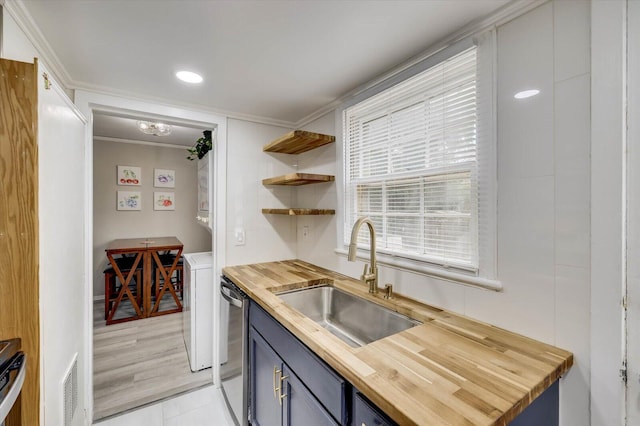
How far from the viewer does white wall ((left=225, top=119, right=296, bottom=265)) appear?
230cm

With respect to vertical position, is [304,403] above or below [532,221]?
below

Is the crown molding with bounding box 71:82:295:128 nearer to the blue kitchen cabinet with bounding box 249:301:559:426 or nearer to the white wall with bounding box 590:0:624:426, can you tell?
the blue kitchen cabinet with bounding box 249:301:559:426

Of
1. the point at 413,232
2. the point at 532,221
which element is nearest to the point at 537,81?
the point at 532,221

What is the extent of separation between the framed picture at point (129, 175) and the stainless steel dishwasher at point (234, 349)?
306cm

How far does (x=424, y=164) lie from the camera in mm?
1424

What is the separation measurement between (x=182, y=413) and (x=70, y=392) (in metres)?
0.89

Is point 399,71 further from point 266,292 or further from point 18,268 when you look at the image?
point 18,268

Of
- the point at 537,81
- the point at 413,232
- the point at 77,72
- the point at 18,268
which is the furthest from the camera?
the point at 77,72

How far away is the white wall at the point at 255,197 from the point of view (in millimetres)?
2303

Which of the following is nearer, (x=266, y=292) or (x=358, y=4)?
(x=358, y=4)

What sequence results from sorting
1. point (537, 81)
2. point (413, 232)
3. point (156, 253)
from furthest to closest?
point (156, 253)
point (413, 232)
point (537, 81)

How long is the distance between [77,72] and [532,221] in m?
2.40

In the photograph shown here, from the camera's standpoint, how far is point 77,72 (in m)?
1.62

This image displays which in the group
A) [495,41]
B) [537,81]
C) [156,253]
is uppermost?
[495,41]
